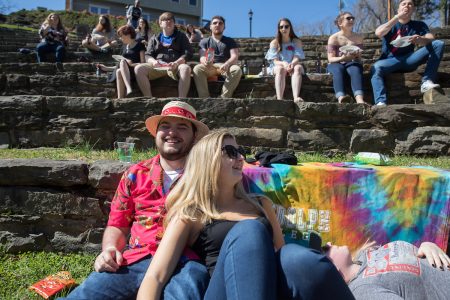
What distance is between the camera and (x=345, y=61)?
534 cm

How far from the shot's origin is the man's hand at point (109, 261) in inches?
88.5

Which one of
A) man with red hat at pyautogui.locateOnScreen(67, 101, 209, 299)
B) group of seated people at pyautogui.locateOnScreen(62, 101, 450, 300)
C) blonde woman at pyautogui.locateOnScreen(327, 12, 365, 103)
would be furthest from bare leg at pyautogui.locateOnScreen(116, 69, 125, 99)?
group of seated people at pyautogui.locateOnScreen(62, 101, 450, 300)

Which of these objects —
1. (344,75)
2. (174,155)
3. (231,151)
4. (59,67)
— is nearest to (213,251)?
(231,151)

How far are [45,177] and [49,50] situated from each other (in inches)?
227

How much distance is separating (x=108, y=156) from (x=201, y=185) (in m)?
1.82

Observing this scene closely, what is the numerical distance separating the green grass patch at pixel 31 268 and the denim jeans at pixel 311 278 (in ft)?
5.02

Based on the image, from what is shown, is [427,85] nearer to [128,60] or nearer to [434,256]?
[434,256]

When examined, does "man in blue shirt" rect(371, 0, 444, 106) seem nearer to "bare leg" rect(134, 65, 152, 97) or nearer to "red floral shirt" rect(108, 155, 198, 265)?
"bare leg" rect(134, 65, 152, 97)

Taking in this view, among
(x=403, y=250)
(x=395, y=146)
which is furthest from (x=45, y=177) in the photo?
(x=395, y=146)

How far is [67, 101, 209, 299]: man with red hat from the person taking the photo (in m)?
2.12

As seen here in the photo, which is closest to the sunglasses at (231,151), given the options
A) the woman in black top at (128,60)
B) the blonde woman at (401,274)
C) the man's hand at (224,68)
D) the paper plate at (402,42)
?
the blonde woman at (401,274)

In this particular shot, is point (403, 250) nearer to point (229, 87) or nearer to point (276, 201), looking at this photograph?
point (276, 201)

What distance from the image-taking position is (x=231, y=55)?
581cm

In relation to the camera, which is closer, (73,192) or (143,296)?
(143,296)
